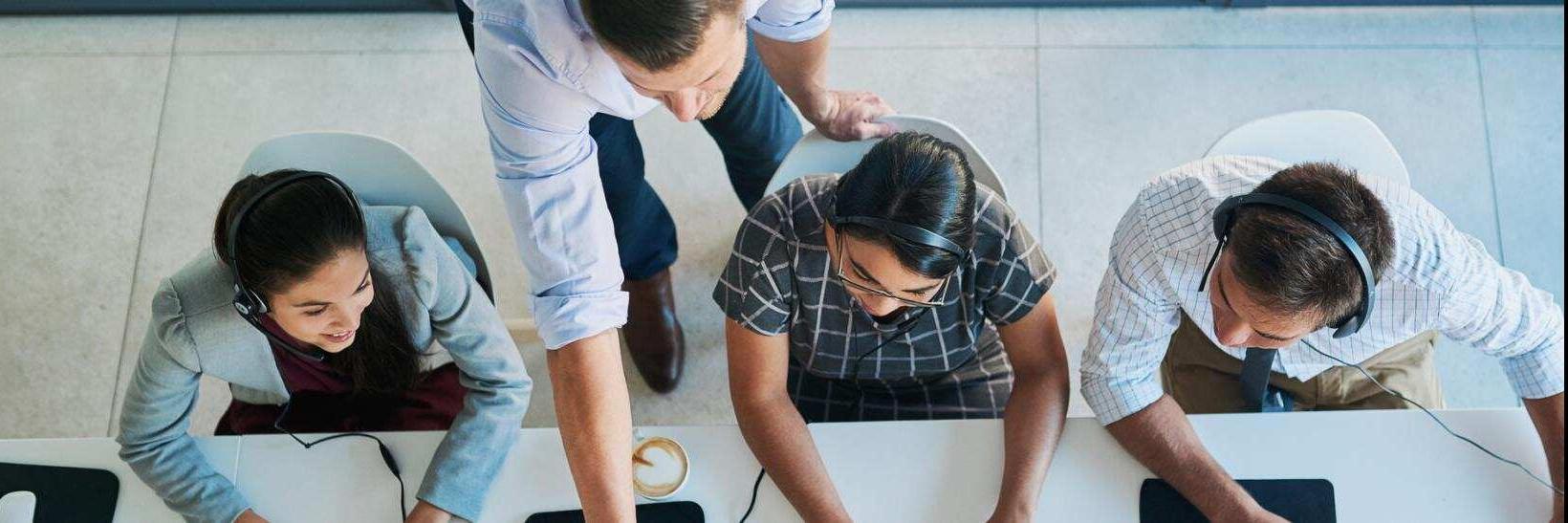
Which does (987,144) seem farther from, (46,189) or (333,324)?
(46,189)

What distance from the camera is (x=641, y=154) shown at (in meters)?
2.08

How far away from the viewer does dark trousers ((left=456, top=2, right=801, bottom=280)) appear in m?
1.90

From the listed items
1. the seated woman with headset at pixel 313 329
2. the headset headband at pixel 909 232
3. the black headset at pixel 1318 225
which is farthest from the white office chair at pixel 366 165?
the black headset at pixel 1318 225

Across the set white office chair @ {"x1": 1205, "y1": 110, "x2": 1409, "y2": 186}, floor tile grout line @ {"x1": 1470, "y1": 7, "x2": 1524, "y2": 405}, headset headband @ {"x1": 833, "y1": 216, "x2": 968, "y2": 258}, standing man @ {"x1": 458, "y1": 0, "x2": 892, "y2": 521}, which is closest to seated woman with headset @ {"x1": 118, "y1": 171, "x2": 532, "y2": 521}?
standing man @ {"x1": 458, "y1": 0, "x2": 892, "y2": 521}

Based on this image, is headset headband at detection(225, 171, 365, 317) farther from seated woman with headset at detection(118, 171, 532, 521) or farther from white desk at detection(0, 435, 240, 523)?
white desk at detection(0, 435, 240, 523)

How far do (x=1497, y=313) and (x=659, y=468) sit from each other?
1141 mm

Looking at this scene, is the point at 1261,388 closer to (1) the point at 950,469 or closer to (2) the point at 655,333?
(1) the point at 950,469

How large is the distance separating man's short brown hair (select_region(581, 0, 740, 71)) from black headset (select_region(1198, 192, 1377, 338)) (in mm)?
729

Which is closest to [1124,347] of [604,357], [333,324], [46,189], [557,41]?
[604,357]

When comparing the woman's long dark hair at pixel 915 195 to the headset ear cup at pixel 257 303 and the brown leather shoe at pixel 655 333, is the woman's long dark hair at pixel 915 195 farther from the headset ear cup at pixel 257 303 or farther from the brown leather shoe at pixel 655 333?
the brown leather shoe at pixel 655 333

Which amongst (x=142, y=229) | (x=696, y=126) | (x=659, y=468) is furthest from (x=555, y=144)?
(x=142, y=229)

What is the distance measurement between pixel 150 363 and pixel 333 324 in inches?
10.4

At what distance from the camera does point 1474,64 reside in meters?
2.69

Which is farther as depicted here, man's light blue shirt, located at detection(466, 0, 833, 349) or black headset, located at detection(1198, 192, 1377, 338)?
black headset, located at detection(1198, 192, 1377, 338)
